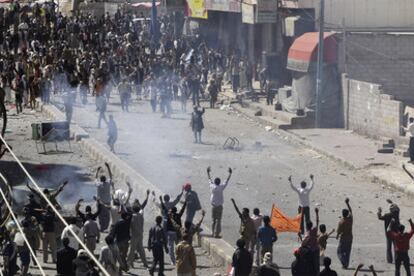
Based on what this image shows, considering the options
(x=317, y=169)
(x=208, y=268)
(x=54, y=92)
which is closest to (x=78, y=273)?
(x=208, y=268)

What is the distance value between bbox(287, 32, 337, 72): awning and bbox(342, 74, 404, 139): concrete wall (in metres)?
1.26

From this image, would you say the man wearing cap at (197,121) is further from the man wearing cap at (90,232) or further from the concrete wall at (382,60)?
the man wearing cap at (90,232)

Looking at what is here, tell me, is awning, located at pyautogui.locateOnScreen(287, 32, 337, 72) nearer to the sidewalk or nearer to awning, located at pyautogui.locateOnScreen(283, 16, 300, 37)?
the sidewalk

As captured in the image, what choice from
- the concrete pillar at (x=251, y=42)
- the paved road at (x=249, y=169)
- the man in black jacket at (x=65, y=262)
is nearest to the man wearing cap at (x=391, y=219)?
the paved road at (x=249, y=169)

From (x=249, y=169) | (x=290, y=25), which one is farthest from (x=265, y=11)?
(x=249, y=169)

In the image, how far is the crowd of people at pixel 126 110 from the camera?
16906mm

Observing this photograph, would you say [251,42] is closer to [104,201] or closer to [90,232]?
[104,201]

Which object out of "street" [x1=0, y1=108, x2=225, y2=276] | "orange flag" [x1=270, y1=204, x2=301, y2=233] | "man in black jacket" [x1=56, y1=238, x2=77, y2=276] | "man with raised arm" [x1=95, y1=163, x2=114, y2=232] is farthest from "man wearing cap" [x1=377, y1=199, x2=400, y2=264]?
"man in black jacket" [x1=56, y1=238, x2=77, y2=276]

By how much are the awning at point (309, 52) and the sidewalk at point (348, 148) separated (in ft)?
5.14

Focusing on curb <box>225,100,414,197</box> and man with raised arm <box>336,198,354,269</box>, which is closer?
man with raised arm <box>336,198,354,269</box>

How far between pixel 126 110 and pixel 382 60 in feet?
27.0

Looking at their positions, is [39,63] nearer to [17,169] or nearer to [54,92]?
[54,92]

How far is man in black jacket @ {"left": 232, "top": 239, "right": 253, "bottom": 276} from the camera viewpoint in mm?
15625

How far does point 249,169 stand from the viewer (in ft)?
93.4
